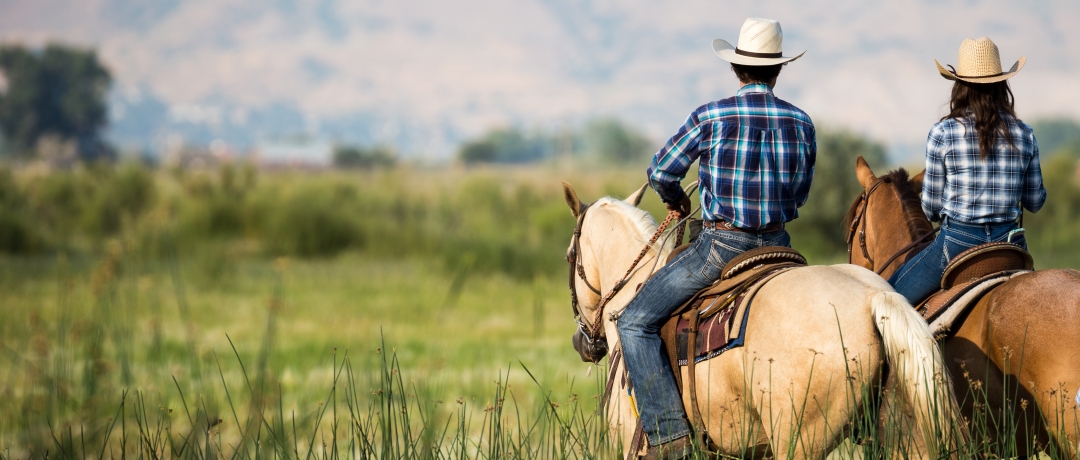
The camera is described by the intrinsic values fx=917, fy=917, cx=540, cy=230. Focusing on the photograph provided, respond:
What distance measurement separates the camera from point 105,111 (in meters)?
104

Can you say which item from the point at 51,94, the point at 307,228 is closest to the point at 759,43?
the point at 307,228

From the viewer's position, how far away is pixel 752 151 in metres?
3.69

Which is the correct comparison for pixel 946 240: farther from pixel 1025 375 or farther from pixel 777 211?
pixel 777 211

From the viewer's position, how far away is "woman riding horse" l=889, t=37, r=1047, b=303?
423 cm

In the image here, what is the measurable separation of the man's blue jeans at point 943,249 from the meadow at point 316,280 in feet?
6.65

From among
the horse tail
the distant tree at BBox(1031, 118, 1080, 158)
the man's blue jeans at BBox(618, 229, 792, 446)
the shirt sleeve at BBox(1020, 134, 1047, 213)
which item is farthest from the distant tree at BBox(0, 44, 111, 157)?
the distant tree at BBox(1031, 118, 1080, 158)

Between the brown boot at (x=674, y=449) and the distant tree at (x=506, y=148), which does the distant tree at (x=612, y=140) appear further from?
the brown boot at (x=674, y=449)

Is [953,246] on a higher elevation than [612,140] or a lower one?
lower

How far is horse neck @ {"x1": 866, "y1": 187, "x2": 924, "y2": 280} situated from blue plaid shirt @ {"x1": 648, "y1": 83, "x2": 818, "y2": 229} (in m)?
1.31

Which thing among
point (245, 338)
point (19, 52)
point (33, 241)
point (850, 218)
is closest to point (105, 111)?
point (19, 52)

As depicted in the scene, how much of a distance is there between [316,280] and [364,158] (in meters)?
66.9

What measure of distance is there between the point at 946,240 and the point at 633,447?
180 centimetres

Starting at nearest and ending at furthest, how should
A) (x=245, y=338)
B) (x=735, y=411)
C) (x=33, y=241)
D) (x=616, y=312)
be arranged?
1. (x=735, y=411)
2. (x=616, y=312)
3. (x=245, y=338)
4. (x=33, y=241)

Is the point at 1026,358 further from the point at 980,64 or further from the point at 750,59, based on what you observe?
the point at 750,59
